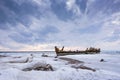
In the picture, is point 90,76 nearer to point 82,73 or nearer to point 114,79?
point 82,73

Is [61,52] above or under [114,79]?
above

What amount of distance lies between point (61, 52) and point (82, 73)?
209 feet

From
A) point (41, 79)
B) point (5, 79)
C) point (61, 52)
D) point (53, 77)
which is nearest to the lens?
point (5, 79)

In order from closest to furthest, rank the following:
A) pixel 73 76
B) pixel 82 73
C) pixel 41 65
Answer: pixel 73 76 < pixel 82 73 < pixel 41 65

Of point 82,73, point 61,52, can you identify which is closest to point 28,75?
point 82,73

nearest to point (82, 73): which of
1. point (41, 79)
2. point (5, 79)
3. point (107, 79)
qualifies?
point (107, 79)

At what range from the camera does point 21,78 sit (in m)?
8.84

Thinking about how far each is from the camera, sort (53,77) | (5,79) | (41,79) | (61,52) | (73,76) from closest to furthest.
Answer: (5,79) → (41,79) → (53,77) → (73,76) → (61,52)

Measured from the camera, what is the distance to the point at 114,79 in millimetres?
10945

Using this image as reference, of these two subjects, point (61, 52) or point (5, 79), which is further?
point (61, 52)

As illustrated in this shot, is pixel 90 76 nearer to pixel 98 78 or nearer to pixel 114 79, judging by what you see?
pixel 98 78

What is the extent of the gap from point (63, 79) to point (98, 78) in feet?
8.81

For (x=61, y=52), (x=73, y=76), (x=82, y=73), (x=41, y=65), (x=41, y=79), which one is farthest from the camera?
(x=61, y=52)

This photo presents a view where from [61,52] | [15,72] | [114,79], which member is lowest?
[114,79]
